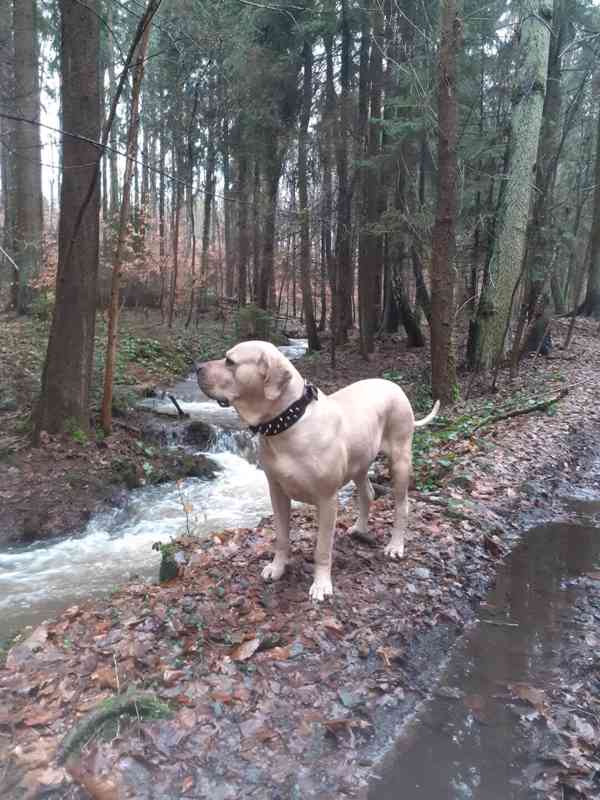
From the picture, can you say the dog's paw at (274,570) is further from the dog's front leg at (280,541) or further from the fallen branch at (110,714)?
the fallen branch at (110,714)

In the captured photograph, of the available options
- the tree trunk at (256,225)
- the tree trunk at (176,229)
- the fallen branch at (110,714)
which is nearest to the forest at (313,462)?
the fallen branch at (110,714)

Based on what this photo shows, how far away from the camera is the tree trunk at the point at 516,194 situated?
1084 cm

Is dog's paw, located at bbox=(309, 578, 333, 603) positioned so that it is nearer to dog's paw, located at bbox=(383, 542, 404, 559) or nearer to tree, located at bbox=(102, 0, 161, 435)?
dog's paw, located at bbox=(383, 542, 404, 559)

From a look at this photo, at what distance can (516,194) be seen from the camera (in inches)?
441

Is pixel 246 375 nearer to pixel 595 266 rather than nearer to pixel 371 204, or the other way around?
pixel 371 204

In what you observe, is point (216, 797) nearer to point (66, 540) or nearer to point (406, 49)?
point (66, 540)

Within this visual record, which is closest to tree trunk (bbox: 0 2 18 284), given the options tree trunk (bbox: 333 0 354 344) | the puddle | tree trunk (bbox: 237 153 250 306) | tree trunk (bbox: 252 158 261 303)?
tree trunk (bbox: 252 158 261 303)

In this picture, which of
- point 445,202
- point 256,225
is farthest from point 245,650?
point 256,225

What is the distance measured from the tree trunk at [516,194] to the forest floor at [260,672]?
6.62 metres

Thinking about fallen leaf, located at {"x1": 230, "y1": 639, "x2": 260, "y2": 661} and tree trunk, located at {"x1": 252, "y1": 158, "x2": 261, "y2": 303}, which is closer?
fallen leaf, located at {"x1": 230, "y1": 639, "x2": 260, "y2": 661}

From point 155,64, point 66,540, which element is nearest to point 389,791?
point 66,540

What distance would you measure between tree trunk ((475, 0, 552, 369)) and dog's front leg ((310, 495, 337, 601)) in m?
8.22

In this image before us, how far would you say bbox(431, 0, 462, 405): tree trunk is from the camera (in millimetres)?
8219

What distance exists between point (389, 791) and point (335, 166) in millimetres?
16187
